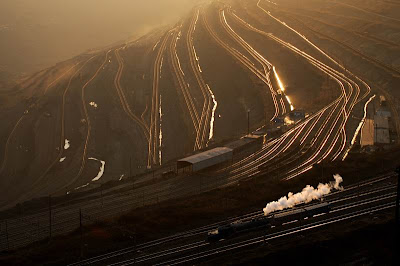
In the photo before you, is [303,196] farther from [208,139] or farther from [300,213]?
[208,139]

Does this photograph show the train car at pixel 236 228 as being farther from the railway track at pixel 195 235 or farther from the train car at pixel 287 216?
the train car at pixel 287 216

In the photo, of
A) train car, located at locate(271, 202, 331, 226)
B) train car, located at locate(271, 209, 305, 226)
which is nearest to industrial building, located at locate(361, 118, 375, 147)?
train car, located at locate(271, 202, 331, 226)

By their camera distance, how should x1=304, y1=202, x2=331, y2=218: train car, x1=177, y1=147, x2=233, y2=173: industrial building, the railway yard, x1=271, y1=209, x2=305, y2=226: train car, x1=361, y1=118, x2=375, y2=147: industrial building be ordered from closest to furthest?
x1=271, y1=209, x2=305, y2=226: train car < the railway yard < x1=304, y1=202, x2=331, y2=218: train car < x1=177, y1=147, x2=233, y2=173: industrial building < x1=361, y1=118, x2=375, y2=147: industrial building

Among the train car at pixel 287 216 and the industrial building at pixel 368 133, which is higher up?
the industrial building at pixel 368 133

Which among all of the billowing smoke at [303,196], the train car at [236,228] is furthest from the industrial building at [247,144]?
the train car at [236,228]

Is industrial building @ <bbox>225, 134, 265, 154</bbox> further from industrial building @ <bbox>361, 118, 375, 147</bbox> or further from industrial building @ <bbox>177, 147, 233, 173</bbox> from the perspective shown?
industrial building @ <bbox>361, 118, 375, 147</bbox>

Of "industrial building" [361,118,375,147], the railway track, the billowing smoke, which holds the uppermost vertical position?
"industrial building" [361,118,375,147]

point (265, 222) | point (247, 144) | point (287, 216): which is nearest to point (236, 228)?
point (265, 222)

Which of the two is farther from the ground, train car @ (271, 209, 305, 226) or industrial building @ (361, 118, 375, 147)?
industrial building @ (361, 118, 375, 147)
